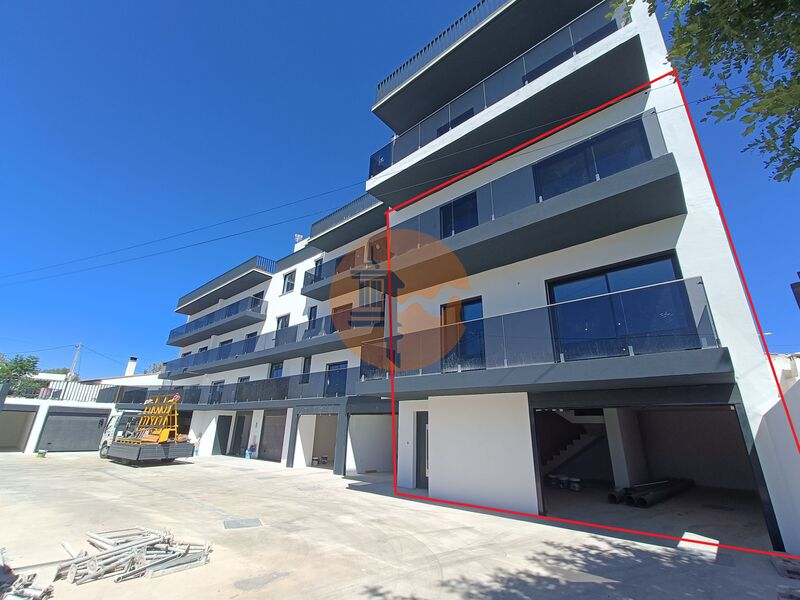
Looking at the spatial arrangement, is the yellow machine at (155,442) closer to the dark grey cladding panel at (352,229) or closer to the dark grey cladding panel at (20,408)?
the dark grey cladding panel at (20,408)

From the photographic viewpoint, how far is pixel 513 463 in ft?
27.9

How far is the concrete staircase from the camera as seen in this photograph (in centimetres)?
1338

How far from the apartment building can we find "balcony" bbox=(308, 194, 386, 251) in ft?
0.79

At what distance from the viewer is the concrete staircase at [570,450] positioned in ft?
43.9

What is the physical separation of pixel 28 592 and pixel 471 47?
1375 centimetres

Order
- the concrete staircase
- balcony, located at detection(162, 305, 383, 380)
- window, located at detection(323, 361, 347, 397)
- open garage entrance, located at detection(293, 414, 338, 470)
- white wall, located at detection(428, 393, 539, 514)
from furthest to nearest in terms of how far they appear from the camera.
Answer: open garage entrance, located at detection(293, 414, 338, 470)
window, located at detection(323, 361, 347, 397)
balcony, located at detection(162, 305, 383, 380)
the concrete staircase
white wall, located at detection(428, 393, 539, 514)

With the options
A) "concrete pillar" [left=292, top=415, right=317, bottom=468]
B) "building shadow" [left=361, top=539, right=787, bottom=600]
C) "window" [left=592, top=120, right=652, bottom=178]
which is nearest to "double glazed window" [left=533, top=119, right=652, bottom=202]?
"window" [left=592, top=120, right=652, bottom=178]

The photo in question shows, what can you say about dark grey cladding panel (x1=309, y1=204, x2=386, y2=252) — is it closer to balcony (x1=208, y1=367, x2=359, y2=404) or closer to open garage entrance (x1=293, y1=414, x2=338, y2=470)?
balcony (x1=208, y1=367, x2=359, y2=404)

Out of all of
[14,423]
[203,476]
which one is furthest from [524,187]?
[14,423]

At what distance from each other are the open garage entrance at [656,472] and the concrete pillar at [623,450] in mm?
27

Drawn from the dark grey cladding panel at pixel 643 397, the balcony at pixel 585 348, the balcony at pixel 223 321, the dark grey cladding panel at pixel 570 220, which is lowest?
the dark grey cladding panel at pixel 643 397

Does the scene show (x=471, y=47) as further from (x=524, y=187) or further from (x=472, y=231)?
(x=472, y=231)

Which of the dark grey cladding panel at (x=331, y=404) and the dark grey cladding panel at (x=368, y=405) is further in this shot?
the dark grey cladding panel at (x=331, y=404)

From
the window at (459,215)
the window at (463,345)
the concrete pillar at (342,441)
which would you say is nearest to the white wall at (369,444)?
the concrete pillar at (342,441)
